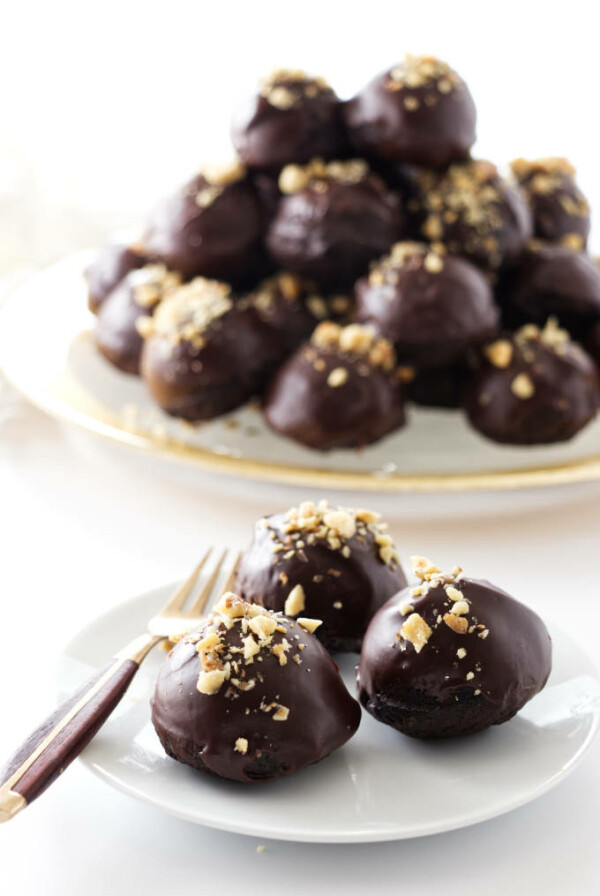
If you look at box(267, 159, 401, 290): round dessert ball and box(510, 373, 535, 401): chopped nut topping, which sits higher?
box(267, 159, 401, 290): round dessert ball

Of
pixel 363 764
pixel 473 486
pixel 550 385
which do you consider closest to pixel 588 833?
pixel 363 764

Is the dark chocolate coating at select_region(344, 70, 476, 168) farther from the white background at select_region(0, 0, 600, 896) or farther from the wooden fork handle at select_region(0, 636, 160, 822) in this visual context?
the wooden fork handle at select_region(0, 636, 160, 822)

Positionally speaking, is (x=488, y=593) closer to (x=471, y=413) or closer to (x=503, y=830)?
(x=503, y=830)

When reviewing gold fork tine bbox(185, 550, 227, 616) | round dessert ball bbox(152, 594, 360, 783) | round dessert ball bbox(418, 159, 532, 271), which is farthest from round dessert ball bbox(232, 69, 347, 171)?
round dessert ball bbox(152, 594, 360, 783)

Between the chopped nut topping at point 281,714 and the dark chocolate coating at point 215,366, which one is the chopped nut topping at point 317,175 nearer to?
the dark chocolate coating at point 215,366

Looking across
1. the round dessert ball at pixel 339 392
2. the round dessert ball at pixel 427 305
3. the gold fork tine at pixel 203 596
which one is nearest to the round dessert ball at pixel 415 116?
the round dessert ball at pixel 427 305

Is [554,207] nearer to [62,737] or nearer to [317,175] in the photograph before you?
[317,175]
